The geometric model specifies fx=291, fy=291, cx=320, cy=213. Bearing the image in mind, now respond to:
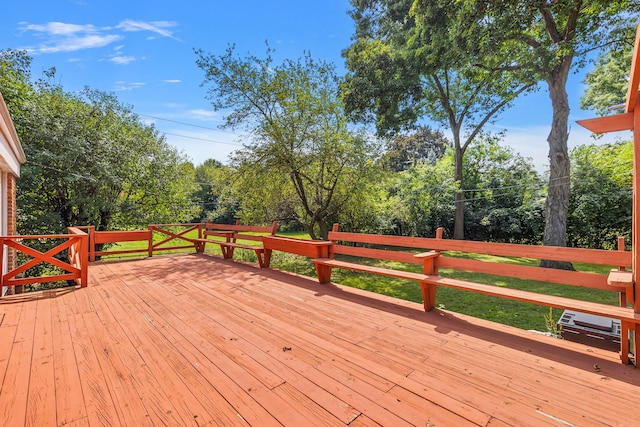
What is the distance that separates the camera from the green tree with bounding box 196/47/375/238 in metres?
7.98

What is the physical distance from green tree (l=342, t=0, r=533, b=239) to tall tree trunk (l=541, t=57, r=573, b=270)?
0.94 meters

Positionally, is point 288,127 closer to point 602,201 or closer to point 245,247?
point 245,247

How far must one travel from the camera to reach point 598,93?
53.8 ft

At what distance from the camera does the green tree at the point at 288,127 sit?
7980mm

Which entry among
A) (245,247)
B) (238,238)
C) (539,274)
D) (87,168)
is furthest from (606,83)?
(87,168)

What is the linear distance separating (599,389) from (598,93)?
2158cm

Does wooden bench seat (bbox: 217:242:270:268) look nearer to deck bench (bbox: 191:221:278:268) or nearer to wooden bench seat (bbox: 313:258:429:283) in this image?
deck bench (bbox: 191:221:278:268)

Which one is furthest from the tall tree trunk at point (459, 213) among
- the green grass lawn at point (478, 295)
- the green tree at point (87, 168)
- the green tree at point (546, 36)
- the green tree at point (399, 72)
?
the green tree at point (87, 168)

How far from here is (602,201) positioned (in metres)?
11.0

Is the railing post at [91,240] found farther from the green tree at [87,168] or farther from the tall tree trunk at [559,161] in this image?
the tall tree trunk at [559,161]

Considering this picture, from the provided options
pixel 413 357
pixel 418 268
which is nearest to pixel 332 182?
pixel 418 268

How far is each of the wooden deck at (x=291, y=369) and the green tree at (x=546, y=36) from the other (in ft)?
26.2

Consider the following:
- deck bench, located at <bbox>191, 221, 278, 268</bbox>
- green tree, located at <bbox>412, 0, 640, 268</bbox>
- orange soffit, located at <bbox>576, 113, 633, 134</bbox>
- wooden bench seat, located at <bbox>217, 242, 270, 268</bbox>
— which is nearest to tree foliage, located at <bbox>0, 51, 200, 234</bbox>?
deck bench, located at <bbox>191, 221, 278, 268</bbox>

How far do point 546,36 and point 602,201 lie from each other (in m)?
6.50
